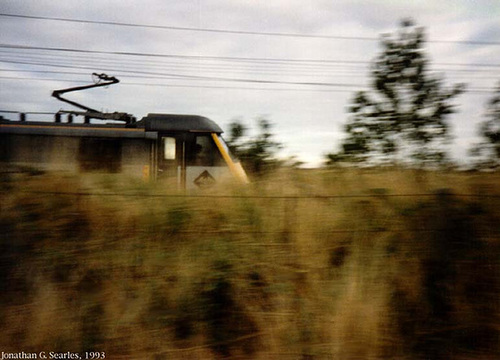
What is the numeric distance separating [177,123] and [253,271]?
6.15 meters

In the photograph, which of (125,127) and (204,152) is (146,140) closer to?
(125,127)

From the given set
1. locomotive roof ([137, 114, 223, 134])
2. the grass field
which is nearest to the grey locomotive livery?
locomotive roof ([137, 114, 223, 134])

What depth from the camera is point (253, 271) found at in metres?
3.83

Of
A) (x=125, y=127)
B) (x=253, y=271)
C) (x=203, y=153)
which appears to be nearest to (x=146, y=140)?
(x=125, y=127)

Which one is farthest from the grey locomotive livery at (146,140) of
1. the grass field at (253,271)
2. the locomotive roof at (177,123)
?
the grass field at (253,271)

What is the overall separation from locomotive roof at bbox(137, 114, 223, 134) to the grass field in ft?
15.7

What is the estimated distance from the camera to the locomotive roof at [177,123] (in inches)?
357

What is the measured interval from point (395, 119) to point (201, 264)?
12.5ft

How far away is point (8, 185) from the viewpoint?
422 cm

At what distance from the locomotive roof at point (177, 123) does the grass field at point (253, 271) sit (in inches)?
189

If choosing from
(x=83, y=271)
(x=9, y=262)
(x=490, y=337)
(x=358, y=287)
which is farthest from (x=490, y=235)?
(x=9, y=262)

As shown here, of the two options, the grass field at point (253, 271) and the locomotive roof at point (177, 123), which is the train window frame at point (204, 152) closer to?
the locomotive roof at point (177, 123)

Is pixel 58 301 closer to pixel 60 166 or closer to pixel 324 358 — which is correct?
pixel 60 166

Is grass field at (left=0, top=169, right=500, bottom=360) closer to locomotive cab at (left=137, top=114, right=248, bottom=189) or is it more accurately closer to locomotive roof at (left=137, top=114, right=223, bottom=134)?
locomotive cab at (left=137, top=114, right=248, bottom=189)
